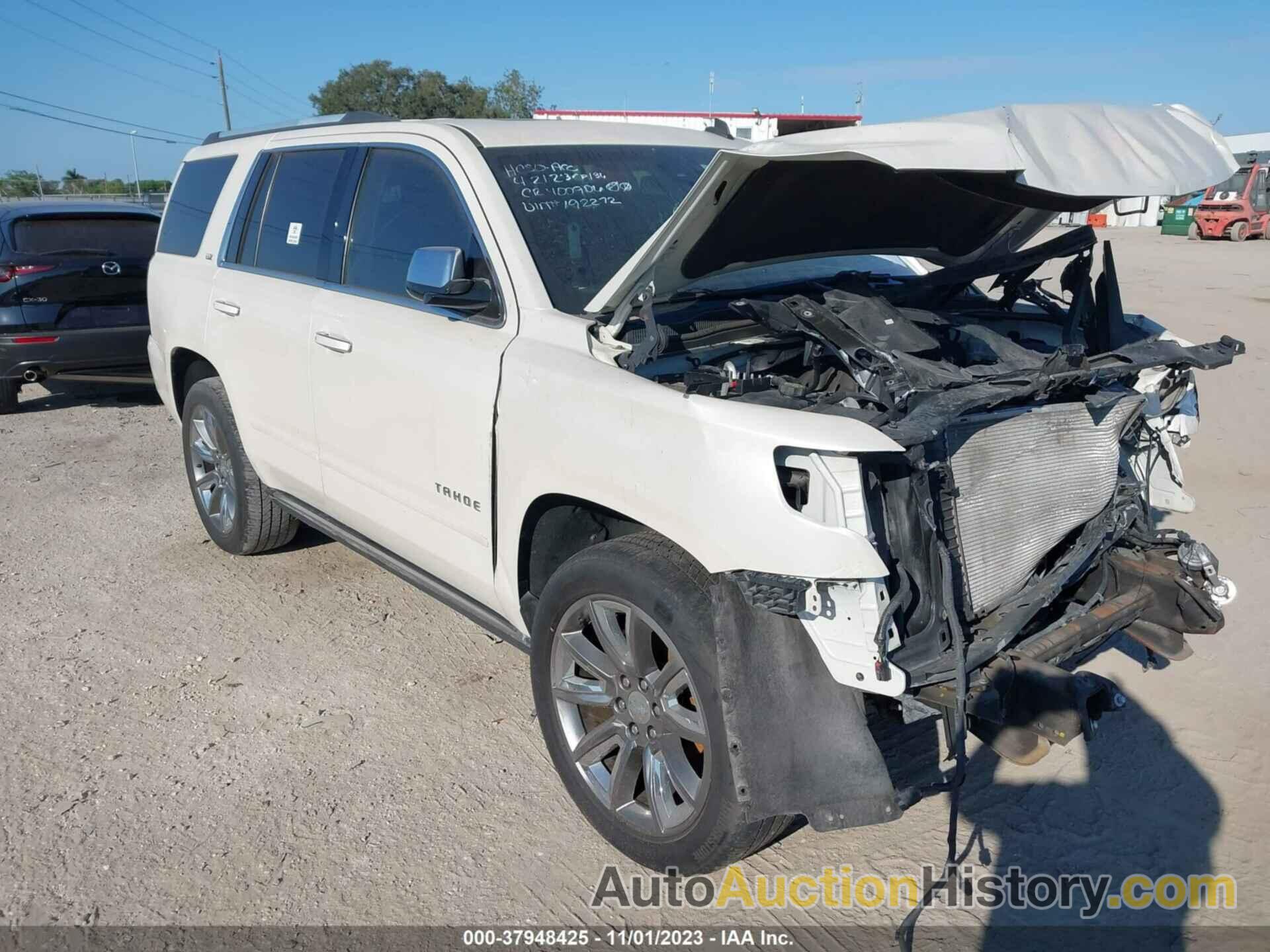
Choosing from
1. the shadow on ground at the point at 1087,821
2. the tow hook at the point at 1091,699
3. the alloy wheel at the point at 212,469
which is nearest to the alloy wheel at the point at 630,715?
the shadow on ground at the point at 1087,821

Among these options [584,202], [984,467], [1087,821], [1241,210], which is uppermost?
[1241,210]

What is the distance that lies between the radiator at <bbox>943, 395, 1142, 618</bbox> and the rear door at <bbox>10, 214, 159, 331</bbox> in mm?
7752

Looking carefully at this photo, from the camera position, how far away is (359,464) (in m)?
3.94

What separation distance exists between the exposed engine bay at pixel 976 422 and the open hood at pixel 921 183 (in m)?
0.15

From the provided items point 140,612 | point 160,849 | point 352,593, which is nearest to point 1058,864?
point 160,849

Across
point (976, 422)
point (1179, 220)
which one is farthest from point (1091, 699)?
point (1179, 220)

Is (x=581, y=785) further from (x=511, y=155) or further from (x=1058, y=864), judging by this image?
(x=511, y=155)

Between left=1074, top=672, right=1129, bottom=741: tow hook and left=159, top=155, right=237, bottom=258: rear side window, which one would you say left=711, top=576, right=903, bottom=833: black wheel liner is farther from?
left=159, top=155, right=237, bottom=258: rear side window

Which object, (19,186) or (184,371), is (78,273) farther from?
(19,186)

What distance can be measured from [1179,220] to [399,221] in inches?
1458

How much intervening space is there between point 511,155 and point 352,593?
2419mm

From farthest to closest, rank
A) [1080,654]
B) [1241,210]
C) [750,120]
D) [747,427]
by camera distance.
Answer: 1. [1241,210]
2. [750,120]
3. [1080,654]
4. [747,427]

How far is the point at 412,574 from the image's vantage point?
3896 mm

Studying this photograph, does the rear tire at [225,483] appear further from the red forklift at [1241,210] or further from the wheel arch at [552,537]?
A: the red forklift at [1241,210]
